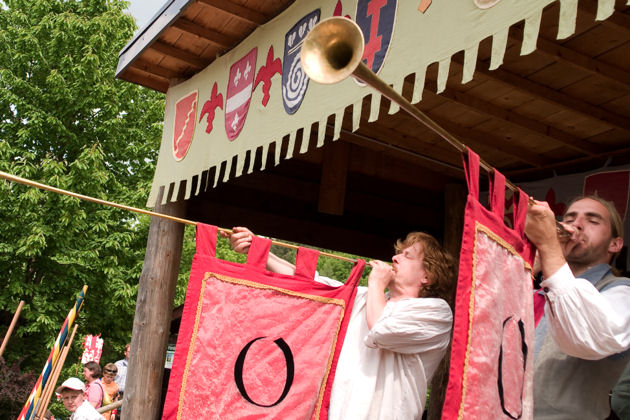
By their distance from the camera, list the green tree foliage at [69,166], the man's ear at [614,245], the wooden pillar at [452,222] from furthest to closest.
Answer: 1. the green tree foliage at [69,166]
2. the wooden pillar at [452,222]
3. the man's ear at [614,245]

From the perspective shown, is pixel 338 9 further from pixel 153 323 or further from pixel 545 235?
pixel 153 323

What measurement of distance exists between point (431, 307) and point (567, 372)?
61 centimetres

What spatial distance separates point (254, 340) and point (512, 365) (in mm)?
1566

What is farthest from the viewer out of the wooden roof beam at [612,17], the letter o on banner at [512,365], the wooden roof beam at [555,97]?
the wooden roof beam at [555,97]

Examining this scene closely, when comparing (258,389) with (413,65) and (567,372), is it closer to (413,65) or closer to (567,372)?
(567,372)

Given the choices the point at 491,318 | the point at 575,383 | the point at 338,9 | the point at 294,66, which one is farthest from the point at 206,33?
the point at 575,383

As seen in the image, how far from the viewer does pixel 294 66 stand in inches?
137

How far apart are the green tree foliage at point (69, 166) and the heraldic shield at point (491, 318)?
11634mm

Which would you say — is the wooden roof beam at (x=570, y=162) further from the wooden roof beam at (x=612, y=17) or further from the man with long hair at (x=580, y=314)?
the man with long hair at (x=580, y=314)

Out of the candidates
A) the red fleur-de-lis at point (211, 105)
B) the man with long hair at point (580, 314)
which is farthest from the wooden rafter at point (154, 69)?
the man with long hair at point (580, 314)

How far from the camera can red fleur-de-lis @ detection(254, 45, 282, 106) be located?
3691mm

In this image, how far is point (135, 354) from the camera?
15.0 ft

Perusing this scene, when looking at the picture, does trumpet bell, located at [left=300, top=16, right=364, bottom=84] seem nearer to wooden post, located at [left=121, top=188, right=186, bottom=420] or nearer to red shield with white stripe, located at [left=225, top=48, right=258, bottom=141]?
red shield with white stripe, located at [left=225, top=48, right=258, bottom=141]

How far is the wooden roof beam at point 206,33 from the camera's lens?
13.5ft
